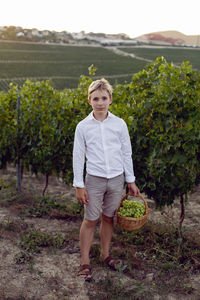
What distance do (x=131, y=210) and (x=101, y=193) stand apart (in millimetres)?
404

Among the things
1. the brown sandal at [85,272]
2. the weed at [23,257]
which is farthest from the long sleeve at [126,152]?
the weed at [23,257]

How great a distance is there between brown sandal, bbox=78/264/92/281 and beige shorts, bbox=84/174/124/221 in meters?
0.53

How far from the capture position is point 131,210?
3404 millimetres

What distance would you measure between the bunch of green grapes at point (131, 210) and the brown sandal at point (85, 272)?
646 mm

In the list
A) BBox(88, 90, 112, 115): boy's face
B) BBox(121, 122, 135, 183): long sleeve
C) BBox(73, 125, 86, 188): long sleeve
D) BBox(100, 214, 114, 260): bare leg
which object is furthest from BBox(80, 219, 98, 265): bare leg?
BBox(88, 90, 112, 115): boy's face

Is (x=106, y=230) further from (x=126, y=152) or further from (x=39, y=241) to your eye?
(x=39, y=241)

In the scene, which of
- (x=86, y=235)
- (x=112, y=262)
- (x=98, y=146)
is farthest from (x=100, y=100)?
(x=112, y=262)

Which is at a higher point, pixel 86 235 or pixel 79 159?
pixel 79 159

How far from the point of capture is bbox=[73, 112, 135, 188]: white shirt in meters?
3.14

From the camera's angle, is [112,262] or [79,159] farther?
[112,262]

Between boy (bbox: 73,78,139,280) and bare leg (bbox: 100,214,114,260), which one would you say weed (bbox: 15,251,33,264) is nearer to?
boy (bbox: 73,78,139,280)

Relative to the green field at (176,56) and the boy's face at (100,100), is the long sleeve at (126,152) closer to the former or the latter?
the boy's face at (100,100)

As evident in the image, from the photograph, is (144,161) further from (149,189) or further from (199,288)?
(199,288)

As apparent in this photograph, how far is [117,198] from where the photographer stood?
10.9 ft
